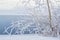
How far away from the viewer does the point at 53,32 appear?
2363 mm

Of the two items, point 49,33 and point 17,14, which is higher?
point 17,14

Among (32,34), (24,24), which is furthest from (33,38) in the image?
(24,24)

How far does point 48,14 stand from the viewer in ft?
7.66

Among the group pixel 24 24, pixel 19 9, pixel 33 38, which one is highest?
pixel 19 9

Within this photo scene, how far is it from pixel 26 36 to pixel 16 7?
0.37 meters

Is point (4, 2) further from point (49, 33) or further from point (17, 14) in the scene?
point (49, 33)

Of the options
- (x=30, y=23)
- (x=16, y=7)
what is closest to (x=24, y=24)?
(x=30, y=23)

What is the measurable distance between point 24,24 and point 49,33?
1.06 feet

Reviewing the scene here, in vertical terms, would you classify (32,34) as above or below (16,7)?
below

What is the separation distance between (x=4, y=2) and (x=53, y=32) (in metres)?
0.69

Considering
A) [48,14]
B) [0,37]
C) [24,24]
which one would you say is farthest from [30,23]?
[0,37]

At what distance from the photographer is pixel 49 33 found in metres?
2.37

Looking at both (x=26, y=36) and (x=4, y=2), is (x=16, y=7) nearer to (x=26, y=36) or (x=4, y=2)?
(x=4, y=2)

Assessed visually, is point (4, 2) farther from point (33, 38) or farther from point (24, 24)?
point (33, 38)
